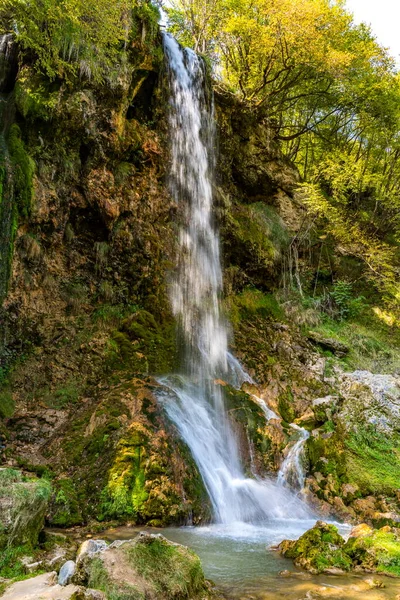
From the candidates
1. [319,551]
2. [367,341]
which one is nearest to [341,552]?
[319,551]

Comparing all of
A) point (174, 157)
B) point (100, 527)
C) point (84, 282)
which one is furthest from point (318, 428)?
point (174, 157)

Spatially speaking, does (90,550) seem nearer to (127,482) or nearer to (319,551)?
(319,551)

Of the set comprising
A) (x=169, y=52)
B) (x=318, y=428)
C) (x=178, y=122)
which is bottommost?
(x=318, y=428)

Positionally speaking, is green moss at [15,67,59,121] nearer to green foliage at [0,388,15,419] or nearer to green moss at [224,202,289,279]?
green foliage at [0,388,15,419]

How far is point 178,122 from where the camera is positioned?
1280cm

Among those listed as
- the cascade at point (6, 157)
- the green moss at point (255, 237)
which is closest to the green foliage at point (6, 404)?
the cascade at point (6, 157)

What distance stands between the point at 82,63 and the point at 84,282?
488 cm

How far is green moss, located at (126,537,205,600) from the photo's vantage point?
3438 millimetres

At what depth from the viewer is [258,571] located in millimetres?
4566

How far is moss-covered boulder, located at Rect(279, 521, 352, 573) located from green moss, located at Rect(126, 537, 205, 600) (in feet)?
4.94

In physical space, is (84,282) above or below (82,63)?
below

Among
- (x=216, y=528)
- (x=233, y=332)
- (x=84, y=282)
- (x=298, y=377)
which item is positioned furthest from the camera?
(x=233, y=332)

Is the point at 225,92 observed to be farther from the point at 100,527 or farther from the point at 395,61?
the point at 100,527

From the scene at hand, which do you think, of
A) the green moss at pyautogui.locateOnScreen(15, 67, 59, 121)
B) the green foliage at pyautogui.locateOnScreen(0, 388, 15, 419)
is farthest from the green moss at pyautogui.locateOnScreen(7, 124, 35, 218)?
the green foliage at pyautogui.locateOnScreen(0, 388, 15, 419)
